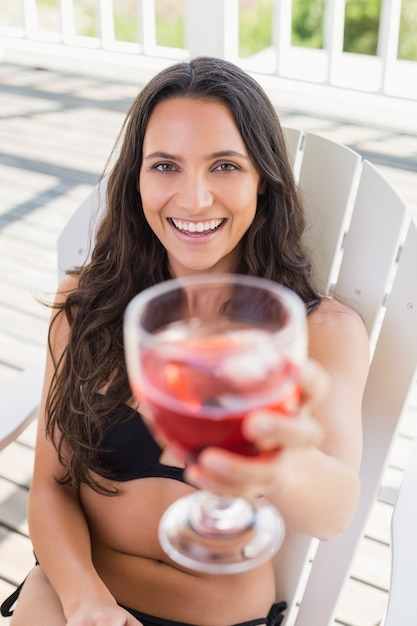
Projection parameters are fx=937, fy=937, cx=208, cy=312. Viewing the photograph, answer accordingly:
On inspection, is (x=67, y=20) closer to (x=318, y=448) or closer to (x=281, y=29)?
(x=281, y=29)

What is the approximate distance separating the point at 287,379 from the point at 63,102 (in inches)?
196

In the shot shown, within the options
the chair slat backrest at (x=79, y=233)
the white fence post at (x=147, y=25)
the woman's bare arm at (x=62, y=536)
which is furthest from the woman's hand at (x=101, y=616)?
the white fence post at (x=147, y=25)

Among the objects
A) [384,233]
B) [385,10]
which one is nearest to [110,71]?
[385,10]

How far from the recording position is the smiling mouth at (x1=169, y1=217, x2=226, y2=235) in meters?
1.54

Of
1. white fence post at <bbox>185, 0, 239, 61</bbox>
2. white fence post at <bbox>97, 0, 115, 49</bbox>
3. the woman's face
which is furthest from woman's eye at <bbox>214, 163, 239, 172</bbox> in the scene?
white fence post at <bbox>97, 0, 115, 49</bbox>

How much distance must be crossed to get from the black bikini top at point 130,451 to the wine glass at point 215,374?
2.46ft

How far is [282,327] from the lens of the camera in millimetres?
769

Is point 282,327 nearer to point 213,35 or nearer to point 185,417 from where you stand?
point 185,417

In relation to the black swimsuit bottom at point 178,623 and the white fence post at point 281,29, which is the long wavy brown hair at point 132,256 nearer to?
the black swimsuit bottom at point 178,623

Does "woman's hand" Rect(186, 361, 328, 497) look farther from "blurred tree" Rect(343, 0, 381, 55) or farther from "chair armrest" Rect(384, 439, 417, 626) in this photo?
"blurred tree" Rect(343, 0, 381, 55)

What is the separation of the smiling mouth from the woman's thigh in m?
0.71

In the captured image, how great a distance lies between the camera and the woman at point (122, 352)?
1551 mm

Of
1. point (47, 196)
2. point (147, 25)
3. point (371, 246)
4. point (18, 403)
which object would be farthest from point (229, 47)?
point (18, 403)

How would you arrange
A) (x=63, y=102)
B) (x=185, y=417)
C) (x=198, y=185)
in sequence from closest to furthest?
(x=185, y=417)
(x=198, y=185)
(x=63, y=102)
